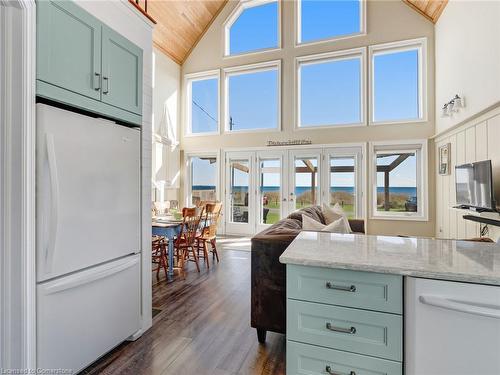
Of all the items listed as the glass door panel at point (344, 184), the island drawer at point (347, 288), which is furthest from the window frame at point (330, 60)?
the island drawer at point (347, 288)

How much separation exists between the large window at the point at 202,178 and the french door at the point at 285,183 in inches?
16.8

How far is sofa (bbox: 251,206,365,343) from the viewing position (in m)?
2.12

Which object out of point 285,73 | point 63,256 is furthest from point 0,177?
point 285,73

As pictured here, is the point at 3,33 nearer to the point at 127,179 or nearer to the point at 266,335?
the point at 127,179

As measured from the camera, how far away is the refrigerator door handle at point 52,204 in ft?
5.05

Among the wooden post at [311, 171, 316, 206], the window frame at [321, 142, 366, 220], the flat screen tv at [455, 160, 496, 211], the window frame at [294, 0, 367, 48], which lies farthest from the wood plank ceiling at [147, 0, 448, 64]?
the wooden post at [311, 171, 316, 206]

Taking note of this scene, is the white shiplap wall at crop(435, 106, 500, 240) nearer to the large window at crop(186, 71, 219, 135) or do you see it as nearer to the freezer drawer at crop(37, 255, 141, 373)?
the freezer drawer at crop(37, 255, 141, 373)

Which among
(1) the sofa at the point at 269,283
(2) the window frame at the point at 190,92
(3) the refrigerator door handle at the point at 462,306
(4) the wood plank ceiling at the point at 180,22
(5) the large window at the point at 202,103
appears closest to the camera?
(3) the refrigerator door handle at the point at 462,306

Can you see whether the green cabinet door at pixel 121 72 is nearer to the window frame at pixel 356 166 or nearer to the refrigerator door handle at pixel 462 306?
the refrigerator door handle at pixel 462 306

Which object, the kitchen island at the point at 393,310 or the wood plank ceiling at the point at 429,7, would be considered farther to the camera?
the wood plank ceiling at the point at 429,7

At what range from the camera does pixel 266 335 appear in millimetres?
2316

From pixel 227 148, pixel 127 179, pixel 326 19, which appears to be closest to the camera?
pixel 127 179

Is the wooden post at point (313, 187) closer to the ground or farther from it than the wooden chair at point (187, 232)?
farther from it

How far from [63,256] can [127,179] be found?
27.5 inches
